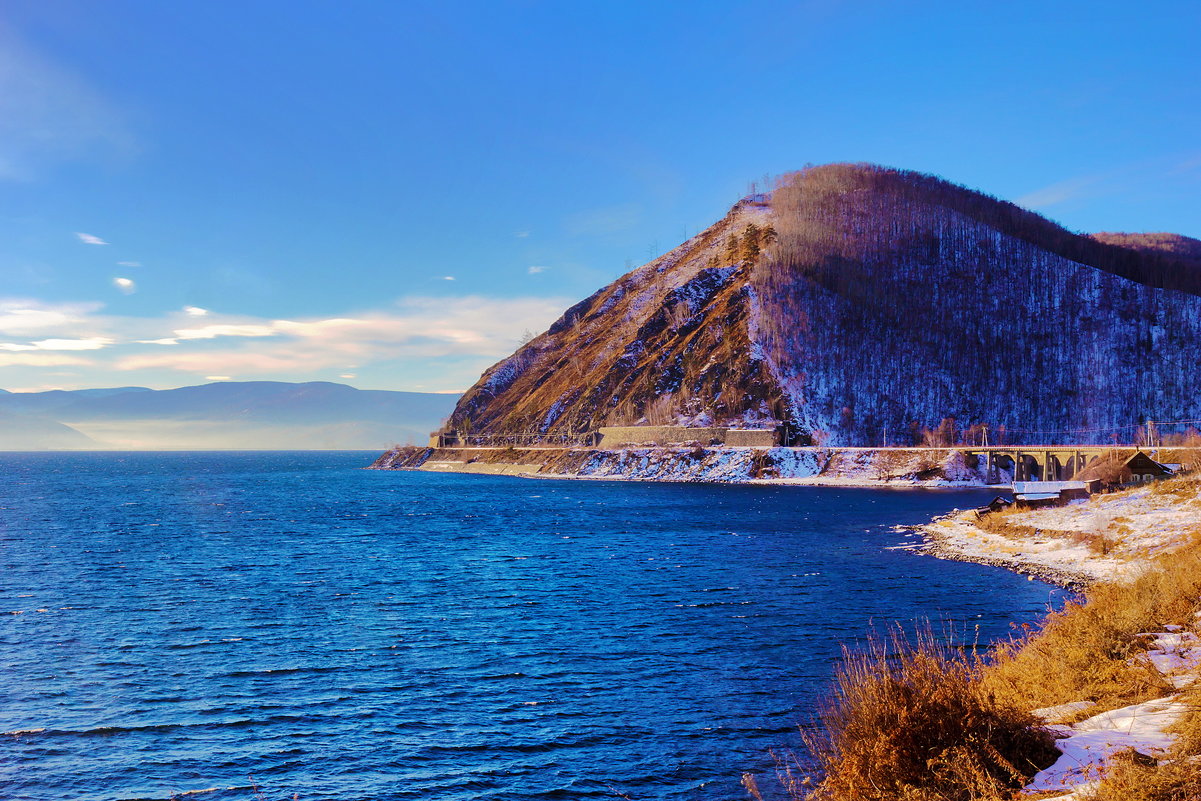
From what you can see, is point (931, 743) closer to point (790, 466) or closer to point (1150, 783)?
point (1150, 783)

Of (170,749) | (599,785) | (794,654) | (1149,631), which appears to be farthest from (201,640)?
(1149,631)

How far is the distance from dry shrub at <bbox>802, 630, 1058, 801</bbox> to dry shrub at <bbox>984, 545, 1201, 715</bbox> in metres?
2.55

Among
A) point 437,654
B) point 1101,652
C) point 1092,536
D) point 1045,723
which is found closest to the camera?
point 1045,723

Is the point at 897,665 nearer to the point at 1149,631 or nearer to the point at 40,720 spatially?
the point at 1149,631

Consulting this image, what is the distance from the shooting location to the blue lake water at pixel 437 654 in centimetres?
2023

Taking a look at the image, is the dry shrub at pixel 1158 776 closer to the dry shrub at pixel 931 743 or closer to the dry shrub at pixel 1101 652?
the dry shrub at pixel 931 743

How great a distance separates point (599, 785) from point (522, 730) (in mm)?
4296

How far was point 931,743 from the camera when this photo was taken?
13.0 meters

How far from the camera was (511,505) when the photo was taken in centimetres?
11181

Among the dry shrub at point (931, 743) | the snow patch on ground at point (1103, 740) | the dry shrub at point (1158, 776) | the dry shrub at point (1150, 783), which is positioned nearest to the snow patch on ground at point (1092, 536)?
the snow patch on ground at point (1103, 740)

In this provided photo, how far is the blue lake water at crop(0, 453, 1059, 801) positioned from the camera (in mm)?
20234

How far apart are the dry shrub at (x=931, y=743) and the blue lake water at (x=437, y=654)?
20.0 feet

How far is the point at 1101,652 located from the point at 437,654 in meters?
23.0

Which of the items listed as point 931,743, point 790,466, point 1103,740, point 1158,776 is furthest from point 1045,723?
point 790,466
